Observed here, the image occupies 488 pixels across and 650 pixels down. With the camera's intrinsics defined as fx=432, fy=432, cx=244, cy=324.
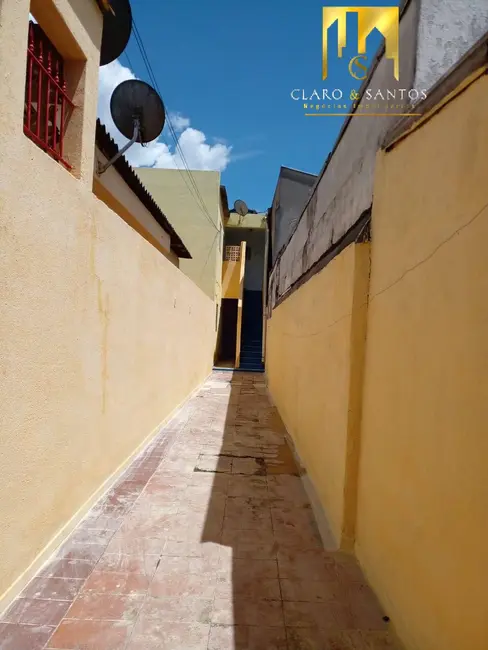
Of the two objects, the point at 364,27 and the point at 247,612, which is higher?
the point at 364,27

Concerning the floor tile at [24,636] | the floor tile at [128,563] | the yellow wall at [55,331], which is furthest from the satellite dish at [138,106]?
the floor tile at [24,636]

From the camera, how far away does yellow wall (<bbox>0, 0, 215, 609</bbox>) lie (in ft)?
7.43

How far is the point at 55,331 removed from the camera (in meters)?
2.81

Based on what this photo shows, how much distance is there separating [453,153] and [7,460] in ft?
8.53

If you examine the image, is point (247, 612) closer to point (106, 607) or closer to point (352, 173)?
point (106, 607)

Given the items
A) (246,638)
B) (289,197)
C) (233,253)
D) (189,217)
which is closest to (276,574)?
(246,638)

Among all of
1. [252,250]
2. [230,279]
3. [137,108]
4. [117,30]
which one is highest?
[252,250]

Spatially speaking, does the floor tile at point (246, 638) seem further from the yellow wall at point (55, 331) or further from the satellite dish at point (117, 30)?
the satellite dish at point (117, 30)

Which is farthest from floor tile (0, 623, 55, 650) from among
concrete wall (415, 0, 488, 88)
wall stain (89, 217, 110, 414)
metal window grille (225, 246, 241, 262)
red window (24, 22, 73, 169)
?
metal window grille (225, 246, 241, 262)

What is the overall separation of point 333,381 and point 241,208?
19.3 meters

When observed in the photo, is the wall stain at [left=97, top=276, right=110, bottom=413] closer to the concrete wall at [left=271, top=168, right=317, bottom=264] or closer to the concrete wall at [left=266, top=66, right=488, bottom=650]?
the concrete wall at [left=266, top=66, right=488, bottom=650]

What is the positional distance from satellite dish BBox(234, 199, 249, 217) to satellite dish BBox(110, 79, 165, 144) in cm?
1594

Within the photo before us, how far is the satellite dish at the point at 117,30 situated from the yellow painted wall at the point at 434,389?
354 cm

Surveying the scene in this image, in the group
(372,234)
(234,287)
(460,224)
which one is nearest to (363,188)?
(372,234)
